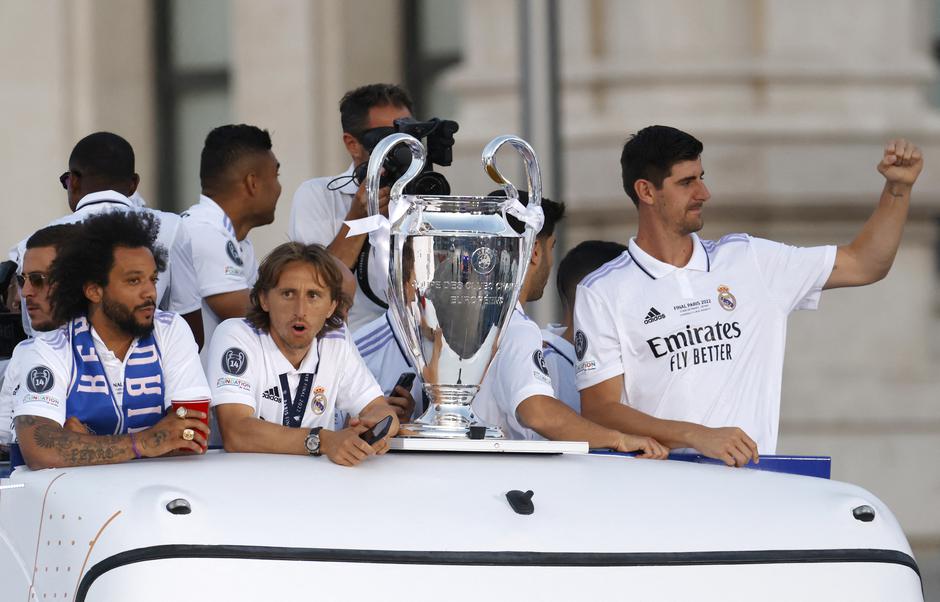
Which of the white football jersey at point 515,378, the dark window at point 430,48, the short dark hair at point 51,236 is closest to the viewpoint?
the short dark hair at point 51,236

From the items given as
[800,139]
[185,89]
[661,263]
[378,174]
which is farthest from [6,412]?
[185,89]

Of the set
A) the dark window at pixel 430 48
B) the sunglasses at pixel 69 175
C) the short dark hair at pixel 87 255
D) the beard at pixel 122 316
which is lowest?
the beard at pixel 122 316

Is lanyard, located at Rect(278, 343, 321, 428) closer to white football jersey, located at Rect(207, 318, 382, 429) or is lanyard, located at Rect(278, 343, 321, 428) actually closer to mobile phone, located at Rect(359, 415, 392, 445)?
white football jersey, located at Rect(207, 318, 382, 429)

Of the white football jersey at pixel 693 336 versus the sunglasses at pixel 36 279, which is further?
the white football jersey at pixel 693 336

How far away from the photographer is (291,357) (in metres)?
3.93

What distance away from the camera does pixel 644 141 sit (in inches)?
177

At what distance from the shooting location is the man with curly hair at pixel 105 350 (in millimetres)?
3586

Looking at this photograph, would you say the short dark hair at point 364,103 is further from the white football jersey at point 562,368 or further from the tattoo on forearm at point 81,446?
the tattoo on forearm at point 81,446

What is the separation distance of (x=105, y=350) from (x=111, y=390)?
9cm

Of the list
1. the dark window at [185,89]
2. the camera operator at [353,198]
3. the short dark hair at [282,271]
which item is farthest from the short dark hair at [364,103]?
the dark window at [185,89]

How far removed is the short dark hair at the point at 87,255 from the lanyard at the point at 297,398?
43 centimetres

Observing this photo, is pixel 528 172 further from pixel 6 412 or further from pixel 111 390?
pixel 6 412

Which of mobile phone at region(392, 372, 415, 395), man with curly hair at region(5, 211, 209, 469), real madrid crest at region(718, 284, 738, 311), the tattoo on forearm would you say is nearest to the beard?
man with curly hair at region(5, 211, 209, 469)

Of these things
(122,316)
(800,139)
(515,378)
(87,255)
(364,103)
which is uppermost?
(364,103)
